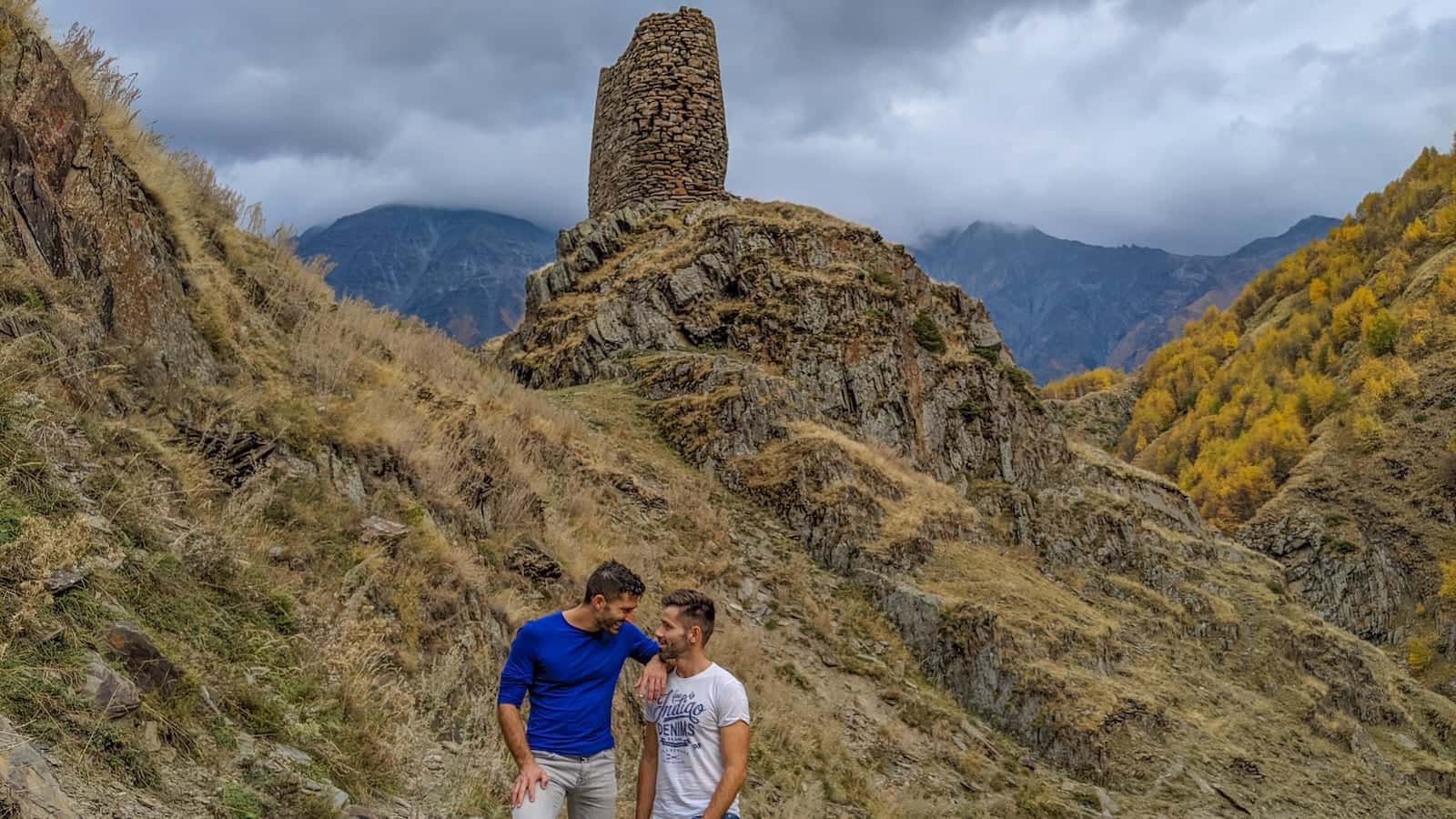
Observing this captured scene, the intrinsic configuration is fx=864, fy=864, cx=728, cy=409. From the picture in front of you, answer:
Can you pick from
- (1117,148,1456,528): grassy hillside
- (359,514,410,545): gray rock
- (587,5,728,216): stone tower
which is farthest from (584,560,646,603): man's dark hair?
(1117,148,1456,528): grassy hillside

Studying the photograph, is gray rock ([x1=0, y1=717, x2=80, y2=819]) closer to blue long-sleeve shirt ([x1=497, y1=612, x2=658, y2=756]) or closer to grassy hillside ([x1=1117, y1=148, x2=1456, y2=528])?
blue long-sleeve shirt ([x1=497, y1=612, x2=658, y2=756])

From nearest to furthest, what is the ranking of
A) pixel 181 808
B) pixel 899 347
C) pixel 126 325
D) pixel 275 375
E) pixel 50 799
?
pixel 50 799 < pixel 181 808 < pixel 126 325 < pixel 275 375 < pixel 899 347

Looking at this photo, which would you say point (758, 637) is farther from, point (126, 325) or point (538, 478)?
point (126, 325)

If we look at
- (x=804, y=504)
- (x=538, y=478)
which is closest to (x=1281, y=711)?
(x=804, y=504)

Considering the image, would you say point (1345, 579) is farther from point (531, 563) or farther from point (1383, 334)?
point (531, 563)

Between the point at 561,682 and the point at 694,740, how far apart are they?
69 centimetres

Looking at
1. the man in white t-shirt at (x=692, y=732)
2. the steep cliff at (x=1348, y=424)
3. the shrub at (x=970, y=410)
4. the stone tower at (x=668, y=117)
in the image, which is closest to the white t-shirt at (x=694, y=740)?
the man in white t-shirt at (x=692, y=732)

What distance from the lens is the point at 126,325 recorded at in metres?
6.49

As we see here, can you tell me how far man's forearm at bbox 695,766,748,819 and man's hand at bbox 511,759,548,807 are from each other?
0.75 m

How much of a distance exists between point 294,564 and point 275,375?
268 centimetres

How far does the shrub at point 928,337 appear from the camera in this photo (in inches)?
735

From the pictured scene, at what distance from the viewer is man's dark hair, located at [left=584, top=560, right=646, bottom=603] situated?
397cm

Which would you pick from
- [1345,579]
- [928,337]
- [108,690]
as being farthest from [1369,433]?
[108,690]

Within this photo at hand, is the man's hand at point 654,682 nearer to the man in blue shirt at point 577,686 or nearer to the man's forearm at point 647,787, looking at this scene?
the man in blue shirt at point 577,686
